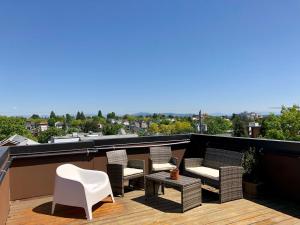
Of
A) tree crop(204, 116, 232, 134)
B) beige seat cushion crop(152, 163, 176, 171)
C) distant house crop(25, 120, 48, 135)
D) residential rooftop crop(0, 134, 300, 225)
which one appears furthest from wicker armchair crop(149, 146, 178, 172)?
distant house crop(25, 120, 48, 135)

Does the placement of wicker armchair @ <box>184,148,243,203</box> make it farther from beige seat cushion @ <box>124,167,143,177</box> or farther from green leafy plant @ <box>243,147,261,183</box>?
beige seat cushion @ <box>124,167,143,177</box>

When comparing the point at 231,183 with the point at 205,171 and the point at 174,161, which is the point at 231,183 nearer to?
the point at 205,171

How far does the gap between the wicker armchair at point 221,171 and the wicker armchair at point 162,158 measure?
459mm

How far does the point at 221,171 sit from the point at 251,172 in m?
0.85

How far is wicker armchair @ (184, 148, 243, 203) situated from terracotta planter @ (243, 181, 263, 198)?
0.22 meters

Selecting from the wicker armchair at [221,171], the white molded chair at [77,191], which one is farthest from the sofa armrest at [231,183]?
the white molded chair at [77,191]

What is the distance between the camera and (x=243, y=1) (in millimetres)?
9352

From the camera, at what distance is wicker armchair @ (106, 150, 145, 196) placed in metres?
4.84

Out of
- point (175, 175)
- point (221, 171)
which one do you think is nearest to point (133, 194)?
point (175, 175)

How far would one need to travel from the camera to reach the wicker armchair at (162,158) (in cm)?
544

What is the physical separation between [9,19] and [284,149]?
12.1 metres

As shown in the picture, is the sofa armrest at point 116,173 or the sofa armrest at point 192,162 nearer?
the sofa armrest at point 116,173

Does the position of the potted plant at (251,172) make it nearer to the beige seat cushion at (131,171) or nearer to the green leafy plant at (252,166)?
the green leafy plant at (252,166)

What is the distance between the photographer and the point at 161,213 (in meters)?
4.01
